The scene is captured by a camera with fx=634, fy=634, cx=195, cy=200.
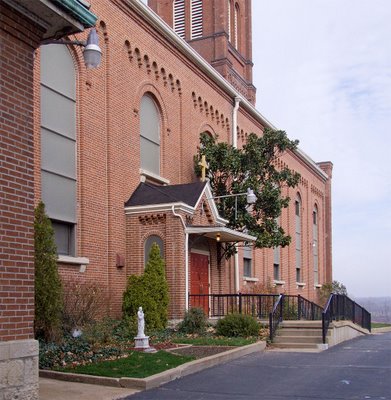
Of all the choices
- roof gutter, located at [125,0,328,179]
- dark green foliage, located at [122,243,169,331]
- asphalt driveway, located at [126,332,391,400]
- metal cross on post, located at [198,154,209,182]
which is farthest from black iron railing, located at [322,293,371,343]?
roof gutter, located at [125,0,328,179]

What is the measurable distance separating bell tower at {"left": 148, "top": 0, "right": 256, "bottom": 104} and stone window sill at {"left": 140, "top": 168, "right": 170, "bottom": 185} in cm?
1623

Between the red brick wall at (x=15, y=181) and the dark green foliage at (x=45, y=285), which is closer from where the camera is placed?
the red brick wall at (x=15, y=181)

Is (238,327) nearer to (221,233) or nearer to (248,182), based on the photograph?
(221,233)

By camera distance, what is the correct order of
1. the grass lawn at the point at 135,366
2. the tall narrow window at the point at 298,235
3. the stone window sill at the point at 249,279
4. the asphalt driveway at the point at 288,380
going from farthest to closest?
the tall narrow window at the point at 298,235, the stone window sill at the point at 249,279, the grass lawn at the point at 135,366, the asphalt driveway at the point at 288,380

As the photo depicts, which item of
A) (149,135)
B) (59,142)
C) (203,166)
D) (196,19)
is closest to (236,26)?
(196,19)

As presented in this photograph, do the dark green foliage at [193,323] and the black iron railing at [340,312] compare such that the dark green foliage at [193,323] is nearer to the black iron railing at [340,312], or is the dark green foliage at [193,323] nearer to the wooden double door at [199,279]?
the wooden double door at [199,279]

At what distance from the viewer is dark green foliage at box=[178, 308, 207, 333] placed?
17.5 m

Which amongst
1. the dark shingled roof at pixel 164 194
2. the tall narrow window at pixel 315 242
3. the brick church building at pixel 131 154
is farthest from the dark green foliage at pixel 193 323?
the tall narrow window at pixel 315 242

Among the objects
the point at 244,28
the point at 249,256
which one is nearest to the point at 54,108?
the point at 249,256

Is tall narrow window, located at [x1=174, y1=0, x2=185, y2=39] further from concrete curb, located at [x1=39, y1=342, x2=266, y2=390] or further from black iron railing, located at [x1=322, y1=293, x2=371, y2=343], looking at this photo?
concrete curb, located at [x1=39, y1=342, x2=266, y2=390]

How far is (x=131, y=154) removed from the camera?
20.2m

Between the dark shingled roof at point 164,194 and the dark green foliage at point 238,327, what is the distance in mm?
4057

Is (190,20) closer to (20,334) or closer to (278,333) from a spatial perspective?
Answer: (278,333)

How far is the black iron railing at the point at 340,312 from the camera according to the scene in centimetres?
1799
